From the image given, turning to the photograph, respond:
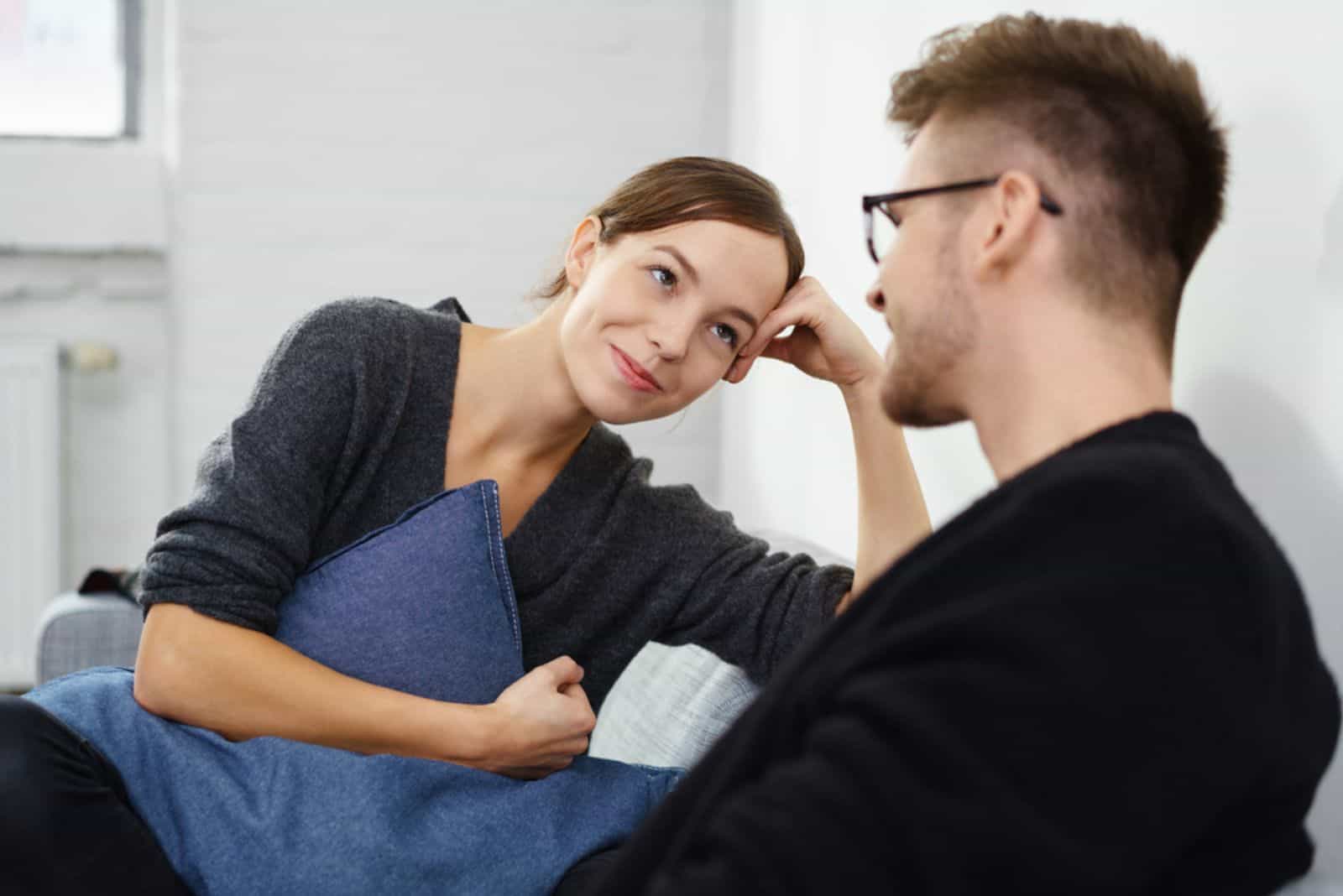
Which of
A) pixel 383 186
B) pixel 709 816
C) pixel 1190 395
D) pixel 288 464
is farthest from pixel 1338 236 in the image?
pixel 383 186

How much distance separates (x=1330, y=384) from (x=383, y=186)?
2788 millimetres

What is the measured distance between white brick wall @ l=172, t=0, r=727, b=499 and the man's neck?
258 cm

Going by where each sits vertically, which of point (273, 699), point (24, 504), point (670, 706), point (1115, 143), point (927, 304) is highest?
point (1115, 143)

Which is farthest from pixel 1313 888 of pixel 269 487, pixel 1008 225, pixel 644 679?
pixel 644 679

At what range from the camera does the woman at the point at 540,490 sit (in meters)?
1.40

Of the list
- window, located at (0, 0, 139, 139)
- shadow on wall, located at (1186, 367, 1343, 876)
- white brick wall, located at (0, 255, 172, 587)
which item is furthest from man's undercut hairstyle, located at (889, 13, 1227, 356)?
window, located at (0, 0, 139, 139)

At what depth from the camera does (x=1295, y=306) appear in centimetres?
104

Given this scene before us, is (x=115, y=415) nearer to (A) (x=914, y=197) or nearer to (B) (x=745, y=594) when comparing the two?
(B) (x=745, y=594)

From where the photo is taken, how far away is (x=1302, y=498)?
1.03 metres

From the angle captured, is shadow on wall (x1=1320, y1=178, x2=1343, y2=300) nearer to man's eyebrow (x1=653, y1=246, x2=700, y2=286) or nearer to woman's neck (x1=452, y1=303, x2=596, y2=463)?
man's eyebrow (x1=653, y1=246, x2=700, y2=286)

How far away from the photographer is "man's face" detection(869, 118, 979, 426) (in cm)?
98

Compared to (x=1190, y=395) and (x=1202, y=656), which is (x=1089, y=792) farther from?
(x=1190, y=395)

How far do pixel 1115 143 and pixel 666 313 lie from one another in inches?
25.9

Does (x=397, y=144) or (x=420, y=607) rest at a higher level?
(x=397, y=144)
